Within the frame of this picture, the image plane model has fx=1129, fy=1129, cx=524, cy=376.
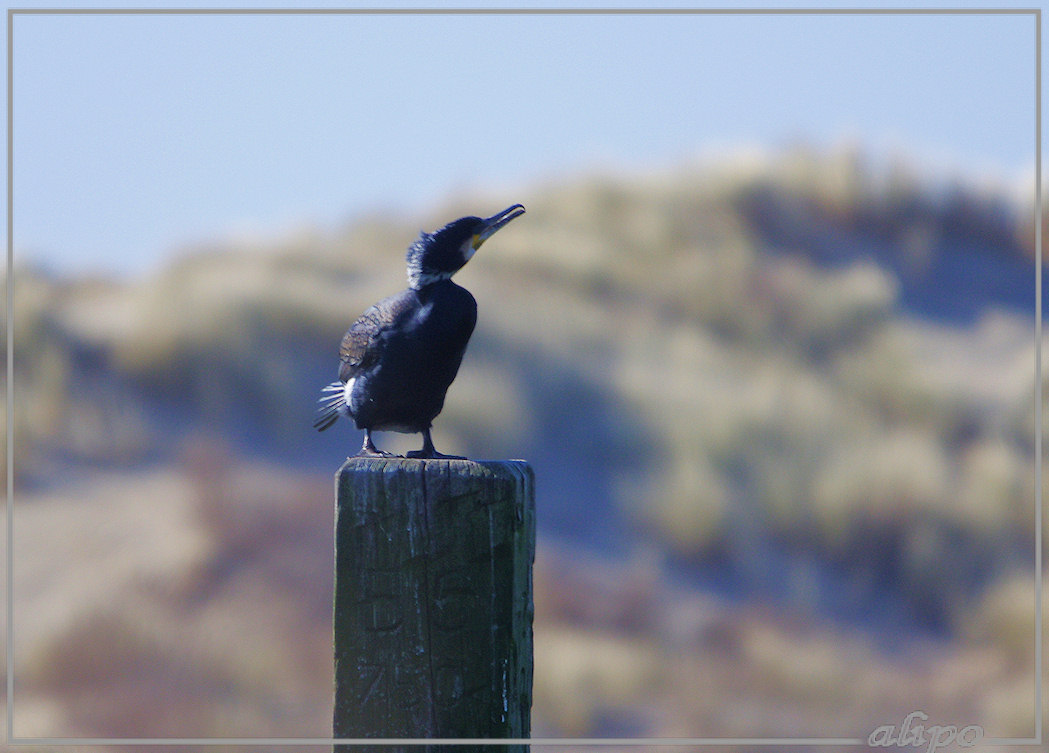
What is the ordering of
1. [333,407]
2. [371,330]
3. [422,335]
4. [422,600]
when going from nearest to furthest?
[422,600], [422,335], [371,330], [333,407]

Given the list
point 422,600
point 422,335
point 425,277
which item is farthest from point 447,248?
point 422,600

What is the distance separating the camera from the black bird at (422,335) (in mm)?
3041

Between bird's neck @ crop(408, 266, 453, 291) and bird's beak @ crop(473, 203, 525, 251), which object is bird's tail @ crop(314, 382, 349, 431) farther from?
bird's beak @ crop(473, 203, 525, 251)

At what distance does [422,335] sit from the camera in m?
3.04

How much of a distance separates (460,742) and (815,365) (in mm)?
9784

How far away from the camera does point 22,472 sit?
8320 mm

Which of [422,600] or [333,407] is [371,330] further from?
[422,600]

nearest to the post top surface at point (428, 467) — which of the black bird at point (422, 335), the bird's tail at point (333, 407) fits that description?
the black bird at point (422, 335)

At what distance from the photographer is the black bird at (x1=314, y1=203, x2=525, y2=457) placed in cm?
304

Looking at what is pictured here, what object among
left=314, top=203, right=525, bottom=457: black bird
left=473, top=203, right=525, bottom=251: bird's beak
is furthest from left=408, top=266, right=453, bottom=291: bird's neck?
left=473, top=203, right=525, bottom=251: bird's beak

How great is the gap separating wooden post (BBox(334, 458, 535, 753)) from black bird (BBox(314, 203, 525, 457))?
0.88m

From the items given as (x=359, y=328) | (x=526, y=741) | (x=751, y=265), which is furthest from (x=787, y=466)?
(x=526, y=741)

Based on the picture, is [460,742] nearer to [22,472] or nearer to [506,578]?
[506,578]

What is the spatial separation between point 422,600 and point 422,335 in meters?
1.12
